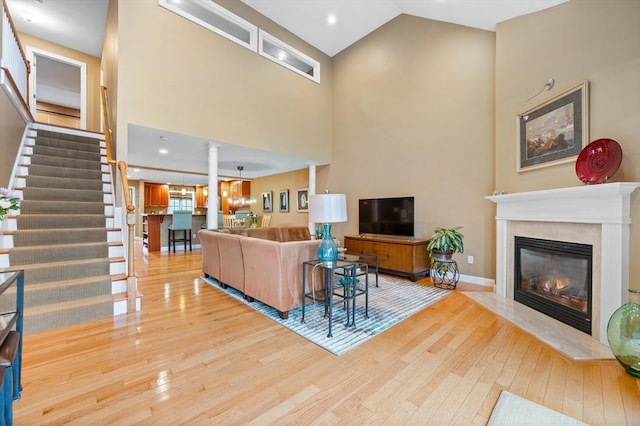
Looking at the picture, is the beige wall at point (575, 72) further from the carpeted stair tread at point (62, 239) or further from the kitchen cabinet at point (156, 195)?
the kitchen cabinet at point (156, 195)

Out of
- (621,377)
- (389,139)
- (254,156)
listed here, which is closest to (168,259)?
(254,156)

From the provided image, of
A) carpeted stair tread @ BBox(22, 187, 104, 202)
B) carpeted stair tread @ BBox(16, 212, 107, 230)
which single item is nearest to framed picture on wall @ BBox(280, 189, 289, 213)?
carpeted stair tread @ BBox(22, 187, 104, 202)

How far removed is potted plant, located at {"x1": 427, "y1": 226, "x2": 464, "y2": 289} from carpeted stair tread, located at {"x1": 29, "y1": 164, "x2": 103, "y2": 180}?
540cm

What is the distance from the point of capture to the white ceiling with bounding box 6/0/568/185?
429 cm

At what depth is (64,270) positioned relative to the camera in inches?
114

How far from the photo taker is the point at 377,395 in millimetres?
1666

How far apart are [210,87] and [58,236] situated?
3.09m

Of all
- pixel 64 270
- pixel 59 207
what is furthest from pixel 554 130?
pixel 59 207

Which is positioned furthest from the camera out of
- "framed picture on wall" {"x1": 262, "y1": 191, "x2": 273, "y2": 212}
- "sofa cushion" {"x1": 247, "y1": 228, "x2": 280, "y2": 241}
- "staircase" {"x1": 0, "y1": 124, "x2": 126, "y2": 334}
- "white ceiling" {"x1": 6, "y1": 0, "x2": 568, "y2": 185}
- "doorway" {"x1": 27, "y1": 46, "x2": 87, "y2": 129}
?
"framed picture on wall" {"x1": 262, "y1": 191, "x2": 273, "y2": 212}

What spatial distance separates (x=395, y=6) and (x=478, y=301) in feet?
17.4

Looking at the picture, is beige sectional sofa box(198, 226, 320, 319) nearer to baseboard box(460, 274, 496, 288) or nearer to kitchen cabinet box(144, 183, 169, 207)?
baseboard box(460, 274, 496, 288)

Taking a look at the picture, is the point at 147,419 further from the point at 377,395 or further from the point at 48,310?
the point at 48,310

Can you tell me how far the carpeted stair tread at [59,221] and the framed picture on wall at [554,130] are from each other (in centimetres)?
557

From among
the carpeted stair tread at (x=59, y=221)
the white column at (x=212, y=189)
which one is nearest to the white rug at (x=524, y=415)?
the carpeted stair tread at (x=59, y=221)
